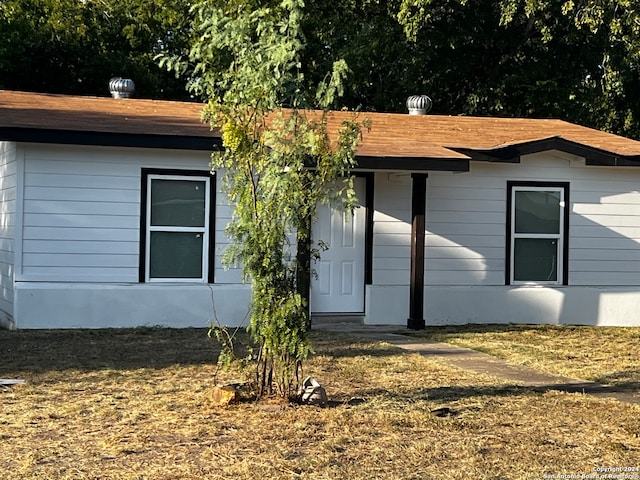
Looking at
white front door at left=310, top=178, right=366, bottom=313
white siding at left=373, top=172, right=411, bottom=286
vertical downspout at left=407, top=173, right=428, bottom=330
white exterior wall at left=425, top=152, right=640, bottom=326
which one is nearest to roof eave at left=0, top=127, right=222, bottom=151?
white front door at left=310, top=178, right=366, bottom=313

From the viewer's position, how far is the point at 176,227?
13312mm

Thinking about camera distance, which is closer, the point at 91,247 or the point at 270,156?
the point at 270,156

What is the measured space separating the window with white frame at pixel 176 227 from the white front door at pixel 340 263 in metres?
1.74

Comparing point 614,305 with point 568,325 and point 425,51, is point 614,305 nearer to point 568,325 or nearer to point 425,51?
point 568,325

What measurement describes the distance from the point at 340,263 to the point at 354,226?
0.60 metres

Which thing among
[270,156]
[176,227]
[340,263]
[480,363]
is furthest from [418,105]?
[270,156]

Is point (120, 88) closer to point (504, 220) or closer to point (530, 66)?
point (504, 220)

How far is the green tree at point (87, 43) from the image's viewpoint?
977 inches

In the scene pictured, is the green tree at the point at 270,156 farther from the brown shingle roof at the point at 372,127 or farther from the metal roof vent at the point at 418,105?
the metal roof vent at the point at 418,105

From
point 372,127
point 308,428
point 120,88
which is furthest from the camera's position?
point 120,88

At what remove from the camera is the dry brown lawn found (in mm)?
5820

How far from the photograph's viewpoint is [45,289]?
41.9 feet

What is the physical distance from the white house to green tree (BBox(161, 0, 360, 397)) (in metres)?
5.30

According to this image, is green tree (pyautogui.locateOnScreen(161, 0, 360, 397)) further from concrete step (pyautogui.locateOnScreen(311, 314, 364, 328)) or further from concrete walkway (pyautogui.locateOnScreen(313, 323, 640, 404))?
concrete step (pyautogui.locateOnScreen(311, 314, 364, 328))
